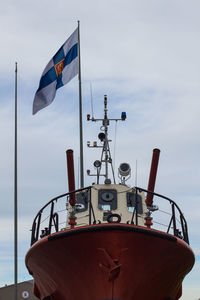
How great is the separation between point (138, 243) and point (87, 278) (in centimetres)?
116

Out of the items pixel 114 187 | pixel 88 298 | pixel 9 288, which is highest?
pixel 114 187

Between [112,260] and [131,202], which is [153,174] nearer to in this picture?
[131,202]

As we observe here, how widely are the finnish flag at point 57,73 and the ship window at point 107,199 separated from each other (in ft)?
21.6

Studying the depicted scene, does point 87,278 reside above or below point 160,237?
below

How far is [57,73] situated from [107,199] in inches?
304

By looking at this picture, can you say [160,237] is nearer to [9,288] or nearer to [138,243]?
[138,243]

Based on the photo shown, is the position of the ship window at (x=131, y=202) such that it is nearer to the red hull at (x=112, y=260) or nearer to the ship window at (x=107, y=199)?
the ship window at (x=107, y=199)

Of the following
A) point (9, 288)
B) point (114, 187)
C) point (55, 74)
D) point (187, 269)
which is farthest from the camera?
point (9, 288)

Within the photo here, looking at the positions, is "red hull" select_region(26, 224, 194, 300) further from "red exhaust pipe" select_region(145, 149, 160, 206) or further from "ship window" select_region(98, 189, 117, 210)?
"ship window" select_region(98, 189, 117, 210)

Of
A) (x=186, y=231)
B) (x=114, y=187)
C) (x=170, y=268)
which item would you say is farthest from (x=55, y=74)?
(x=170, y=268)

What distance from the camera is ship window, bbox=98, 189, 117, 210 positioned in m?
13.1

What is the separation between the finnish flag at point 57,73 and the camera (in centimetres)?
1909

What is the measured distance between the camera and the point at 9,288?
25.0 m

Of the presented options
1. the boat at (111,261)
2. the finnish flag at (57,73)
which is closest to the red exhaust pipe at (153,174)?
the boat at (111,261)
